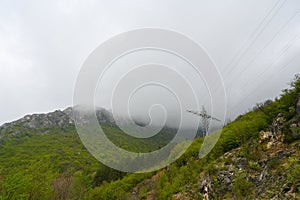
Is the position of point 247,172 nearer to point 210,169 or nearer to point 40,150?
point 210,169

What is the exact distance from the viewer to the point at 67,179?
30.0m

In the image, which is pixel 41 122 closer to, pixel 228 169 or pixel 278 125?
pixel 228 169

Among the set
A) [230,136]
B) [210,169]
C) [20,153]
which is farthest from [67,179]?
[20,153]

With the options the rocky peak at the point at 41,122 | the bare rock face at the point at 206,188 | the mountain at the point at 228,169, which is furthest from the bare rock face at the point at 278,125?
the rocky peak at the point at 41,122

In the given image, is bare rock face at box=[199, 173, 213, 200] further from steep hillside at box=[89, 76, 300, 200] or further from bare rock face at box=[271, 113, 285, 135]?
bare rock face at box=[271, 113, 285, 135]

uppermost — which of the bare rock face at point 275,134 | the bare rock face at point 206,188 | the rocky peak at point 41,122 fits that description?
the rocky peak at point 41,122

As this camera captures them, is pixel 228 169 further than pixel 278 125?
No

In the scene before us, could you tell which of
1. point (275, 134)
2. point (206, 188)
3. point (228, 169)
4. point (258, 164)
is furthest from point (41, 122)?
point (258, 164)

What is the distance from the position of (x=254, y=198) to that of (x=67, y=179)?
786 inches

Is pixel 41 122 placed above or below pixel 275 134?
above

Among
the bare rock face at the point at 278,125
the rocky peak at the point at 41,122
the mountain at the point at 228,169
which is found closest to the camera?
the mountain at the point at 228,169

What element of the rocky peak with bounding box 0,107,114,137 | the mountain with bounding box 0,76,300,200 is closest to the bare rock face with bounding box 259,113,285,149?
the mountain with bounding box 0,76,300,200

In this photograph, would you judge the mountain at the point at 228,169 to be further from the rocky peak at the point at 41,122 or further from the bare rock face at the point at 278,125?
the rocky peak at the point at 41,122

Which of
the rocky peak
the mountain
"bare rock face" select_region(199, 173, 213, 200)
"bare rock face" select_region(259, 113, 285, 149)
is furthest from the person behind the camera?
the rocky peak
